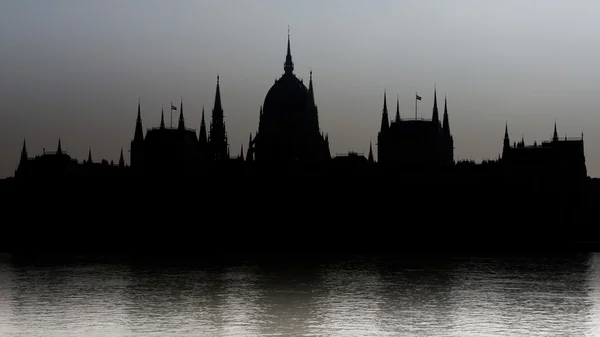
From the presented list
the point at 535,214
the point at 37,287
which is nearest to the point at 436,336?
the point at 37,287

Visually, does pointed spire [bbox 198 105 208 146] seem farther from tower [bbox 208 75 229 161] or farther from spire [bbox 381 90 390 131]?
spire [bbox 381 90 390 131]

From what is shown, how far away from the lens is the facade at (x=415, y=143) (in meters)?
148

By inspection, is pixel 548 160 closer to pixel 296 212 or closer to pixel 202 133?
pixel 296 212

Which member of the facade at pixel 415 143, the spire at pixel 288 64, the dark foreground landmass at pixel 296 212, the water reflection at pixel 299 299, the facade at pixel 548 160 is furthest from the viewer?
the spire at pixel 288 64

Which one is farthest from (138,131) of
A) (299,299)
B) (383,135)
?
(299,299)

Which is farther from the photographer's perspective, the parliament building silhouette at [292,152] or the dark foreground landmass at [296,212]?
the parliament building silhouette at [292,152]

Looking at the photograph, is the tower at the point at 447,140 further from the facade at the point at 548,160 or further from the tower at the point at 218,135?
the tower at the point at 218,135

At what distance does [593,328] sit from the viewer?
107ft

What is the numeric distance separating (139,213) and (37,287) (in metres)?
82.9

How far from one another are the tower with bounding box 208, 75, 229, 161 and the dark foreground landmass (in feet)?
46.5

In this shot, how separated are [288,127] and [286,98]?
4762 millimetres

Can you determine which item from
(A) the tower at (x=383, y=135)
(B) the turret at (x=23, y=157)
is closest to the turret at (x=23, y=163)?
(B) the turret at (x=23, y=157)

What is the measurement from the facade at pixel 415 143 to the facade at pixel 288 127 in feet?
34.8

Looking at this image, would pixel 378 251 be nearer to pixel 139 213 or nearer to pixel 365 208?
pixel 365 208
